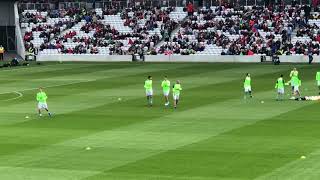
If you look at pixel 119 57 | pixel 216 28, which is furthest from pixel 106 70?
pixel 216 28

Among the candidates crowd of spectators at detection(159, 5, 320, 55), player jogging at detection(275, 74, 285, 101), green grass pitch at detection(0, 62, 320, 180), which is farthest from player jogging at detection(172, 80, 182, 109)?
crowd of spectators at detection(159, 5, 320, 55)

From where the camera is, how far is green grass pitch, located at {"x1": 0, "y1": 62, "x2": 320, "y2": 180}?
2772 cm

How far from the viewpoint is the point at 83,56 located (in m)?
95.5

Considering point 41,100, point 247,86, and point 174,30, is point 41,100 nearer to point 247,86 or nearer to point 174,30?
point 247,86

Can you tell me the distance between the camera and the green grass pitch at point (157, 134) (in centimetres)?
2772

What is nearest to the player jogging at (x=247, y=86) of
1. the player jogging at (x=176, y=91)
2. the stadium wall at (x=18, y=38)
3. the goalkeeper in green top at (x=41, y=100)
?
the player jogging at (x=176, y=91)

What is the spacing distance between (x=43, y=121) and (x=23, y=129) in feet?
10.2

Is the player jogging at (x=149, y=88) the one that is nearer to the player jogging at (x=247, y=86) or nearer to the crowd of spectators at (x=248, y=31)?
the player jogging at (x=247, y=86)

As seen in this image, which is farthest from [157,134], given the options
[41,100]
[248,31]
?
[248,31]

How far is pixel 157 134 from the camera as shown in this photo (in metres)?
36.0

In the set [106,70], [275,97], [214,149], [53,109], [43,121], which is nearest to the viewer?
[214,149]

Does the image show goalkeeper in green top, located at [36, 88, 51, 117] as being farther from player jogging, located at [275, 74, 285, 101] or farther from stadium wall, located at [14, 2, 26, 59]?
stadium wall, located at [14, 2, 26, 59]

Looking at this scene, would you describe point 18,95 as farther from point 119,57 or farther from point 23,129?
point 119,57

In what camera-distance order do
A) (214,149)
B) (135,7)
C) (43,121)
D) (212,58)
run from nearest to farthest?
(214,149), (43,121), (212,58), (135,7)
